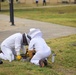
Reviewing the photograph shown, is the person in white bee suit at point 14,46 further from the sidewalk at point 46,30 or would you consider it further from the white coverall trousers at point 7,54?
the sidewalk at point 46,30

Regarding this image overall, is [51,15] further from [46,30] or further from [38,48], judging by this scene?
[38,48]

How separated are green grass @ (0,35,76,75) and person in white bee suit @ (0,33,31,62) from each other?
0.89 feet

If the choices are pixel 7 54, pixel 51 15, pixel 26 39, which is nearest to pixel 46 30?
pixel 7 54

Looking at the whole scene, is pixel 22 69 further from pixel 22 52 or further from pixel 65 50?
pixel 65 50

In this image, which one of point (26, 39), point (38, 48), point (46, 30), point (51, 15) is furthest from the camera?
point (51, 15)

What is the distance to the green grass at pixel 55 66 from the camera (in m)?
7.71

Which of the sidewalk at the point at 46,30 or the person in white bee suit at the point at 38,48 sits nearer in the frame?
the person in white bee suit at the point at 38,48

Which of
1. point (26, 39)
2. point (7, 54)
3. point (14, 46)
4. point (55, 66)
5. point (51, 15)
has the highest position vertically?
point (26, 39)

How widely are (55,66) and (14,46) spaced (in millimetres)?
1218

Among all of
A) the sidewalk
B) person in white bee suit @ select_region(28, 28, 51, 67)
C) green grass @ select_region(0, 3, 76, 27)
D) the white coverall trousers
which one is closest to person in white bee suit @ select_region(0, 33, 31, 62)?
the white coverall trousers

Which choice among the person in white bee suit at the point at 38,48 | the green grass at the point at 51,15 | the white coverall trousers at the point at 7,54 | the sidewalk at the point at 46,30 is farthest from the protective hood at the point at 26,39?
the green grass at the point at 51,15

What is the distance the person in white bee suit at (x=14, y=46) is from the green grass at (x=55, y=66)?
0.27m

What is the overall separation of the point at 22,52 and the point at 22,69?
1.77 m

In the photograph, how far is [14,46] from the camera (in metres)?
9.30
